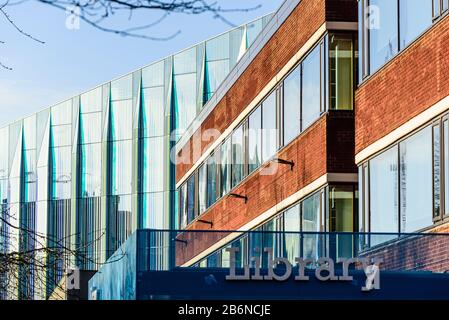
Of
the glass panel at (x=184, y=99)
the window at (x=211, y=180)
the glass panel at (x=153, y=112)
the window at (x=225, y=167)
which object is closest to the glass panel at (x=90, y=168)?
the glass panel at (x=153, y=112)

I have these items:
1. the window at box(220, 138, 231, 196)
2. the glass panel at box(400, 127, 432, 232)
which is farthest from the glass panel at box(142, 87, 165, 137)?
the glass panel at box(400, 127, 432, 232)

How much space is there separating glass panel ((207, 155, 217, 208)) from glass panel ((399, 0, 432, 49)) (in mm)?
22052

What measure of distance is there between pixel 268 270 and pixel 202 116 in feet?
93.1

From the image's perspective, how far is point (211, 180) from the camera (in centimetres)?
4950

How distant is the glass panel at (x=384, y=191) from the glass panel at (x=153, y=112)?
28912 millimetres

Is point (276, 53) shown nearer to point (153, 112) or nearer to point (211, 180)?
point (211, 180)

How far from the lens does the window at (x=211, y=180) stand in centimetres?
4866

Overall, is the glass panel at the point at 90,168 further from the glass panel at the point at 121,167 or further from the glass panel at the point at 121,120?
the glass panel at the point at 121,120

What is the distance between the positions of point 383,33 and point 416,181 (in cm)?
400

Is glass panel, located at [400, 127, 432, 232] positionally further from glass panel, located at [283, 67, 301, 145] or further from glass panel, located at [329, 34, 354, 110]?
glass panel, located at [283, 67, 301, 145]

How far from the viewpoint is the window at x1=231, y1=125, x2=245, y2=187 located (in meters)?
43.6

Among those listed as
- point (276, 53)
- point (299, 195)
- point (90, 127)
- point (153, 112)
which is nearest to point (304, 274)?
point (299, 195)

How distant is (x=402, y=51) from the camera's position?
87.9 ft

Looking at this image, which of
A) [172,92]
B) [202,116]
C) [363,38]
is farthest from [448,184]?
[172,92]
